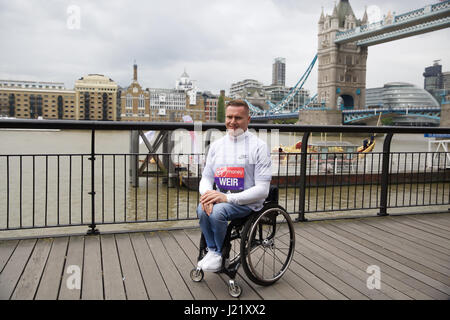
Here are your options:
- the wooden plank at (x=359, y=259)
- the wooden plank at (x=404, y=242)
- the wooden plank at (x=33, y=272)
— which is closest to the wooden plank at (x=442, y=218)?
the wooden plank at (x=404, y=242)

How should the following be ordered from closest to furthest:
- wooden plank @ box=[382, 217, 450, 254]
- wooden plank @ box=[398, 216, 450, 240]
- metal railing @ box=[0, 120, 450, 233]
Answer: wooden plank @ box=[382, 217, 450, 254] < metal railing @ box=[0, 120, 450, 233] < wooden plank @ box=[398, 216, 450, 240]

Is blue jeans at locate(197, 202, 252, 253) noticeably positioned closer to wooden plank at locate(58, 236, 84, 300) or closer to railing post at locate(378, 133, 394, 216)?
wooden plank at locate(58, 236, 84, 300)

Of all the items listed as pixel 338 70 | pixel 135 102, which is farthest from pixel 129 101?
pixel 338 70

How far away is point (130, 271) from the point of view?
8.98 feet

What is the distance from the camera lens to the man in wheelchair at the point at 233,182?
2.27 metres

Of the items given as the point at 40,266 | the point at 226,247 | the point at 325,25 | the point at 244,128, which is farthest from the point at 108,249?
the point at 325,25

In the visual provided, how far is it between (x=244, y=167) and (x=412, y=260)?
184 cm

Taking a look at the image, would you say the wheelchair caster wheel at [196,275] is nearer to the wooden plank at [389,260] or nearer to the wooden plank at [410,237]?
the wooden plank at [389,260]

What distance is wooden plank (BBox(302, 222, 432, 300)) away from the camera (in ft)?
8.37

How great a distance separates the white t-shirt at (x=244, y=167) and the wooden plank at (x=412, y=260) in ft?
4.98

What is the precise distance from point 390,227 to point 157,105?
116 meters

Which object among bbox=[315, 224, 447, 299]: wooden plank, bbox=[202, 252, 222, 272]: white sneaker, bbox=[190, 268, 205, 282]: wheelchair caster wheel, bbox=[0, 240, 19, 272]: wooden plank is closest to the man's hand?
bbox=[202, 252, 222, 272]: white sneaker

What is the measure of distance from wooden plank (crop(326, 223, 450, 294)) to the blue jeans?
145 centimetres

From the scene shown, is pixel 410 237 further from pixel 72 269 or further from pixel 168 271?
pixel 72 269
